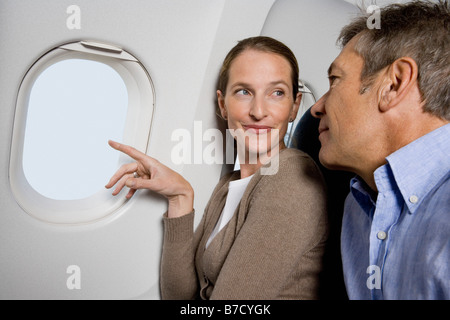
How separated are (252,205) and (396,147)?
1.66ft

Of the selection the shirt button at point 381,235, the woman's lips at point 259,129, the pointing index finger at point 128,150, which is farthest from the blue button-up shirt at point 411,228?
the pointing index finger at point 128,150

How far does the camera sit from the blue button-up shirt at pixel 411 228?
2.64 feet

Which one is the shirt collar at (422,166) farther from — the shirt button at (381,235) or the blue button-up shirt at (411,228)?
the shirt button at (381,235)

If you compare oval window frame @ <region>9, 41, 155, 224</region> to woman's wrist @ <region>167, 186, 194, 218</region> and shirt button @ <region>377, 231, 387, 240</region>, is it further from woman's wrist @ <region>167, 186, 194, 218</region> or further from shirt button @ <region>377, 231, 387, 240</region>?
shirt button @ <region>377, 231, 387, 240</region>

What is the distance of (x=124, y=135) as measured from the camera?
1.86 metres

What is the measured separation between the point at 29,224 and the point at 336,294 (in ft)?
4.10

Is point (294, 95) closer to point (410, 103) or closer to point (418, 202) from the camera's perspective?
point (410, 103)

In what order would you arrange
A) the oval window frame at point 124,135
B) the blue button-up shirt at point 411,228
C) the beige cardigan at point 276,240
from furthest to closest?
1. the oval window frame at point 124,135
2. the beige cardigan at point 276,240
3. the blue button-up shirt at point 411,228

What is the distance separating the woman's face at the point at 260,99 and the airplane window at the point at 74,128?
22.5 inches

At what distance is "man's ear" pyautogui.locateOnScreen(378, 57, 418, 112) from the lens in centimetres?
103

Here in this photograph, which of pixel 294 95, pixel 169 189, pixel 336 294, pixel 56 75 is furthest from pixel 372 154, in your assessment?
pixel 56 75

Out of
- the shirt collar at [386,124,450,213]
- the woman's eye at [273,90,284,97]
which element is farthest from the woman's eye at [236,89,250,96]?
the shirt collar at [386,124,450,213]

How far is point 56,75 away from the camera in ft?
5.55

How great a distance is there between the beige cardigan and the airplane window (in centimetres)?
76
